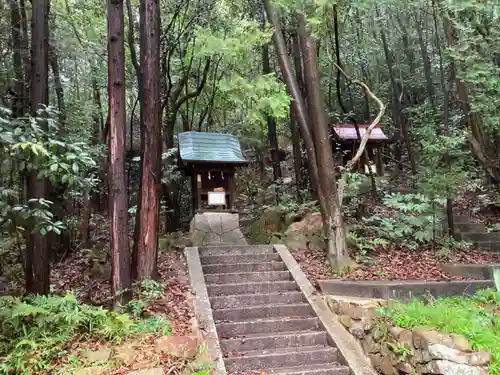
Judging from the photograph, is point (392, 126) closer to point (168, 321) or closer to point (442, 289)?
point (442, 289)

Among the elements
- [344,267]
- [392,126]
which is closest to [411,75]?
[392,126]

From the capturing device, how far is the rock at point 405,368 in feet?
14.9

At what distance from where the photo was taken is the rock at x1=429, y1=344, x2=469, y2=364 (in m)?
4.13

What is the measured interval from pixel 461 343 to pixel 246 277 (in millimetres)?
3713

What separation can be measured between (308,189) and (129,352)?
8.79m

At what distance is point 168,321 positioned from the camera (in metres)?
5.29

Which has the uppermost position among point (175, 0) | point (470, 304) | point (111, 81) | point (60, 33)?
→ point (175, 0)

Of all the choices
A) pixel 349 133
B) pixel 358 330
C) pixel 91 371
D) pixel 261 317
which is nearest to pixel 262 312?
pixel 261 317

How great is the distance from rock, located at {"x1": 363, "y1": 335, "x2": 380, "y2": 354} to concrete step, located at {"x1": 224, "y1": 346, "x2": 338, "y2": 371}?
1.33ft

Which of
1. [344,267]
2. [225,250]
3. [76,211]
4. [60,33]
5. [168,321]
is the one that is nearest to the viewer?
[168,321]

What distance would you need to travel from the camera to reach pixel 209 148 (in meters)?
10.3

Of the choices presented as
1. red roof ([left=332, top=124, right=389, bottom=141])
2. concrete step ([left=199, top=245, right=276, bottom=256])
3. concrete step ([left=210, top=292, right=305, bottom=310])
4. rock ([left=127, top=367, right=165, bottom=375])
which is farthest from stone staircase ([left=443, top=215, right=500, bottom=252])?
rock ([left=127, top=367, right=165, bottom=375])

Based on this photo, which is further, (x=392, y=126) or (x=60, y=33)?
(x=392, y=126)

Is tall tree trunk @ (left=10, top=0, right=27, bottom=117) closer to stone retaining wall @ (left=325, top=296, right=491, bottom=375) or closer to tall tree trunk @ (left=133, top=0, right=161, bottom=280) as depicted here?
tall tree trunk @ (left=133, top=0, right=161, bottom=280)
